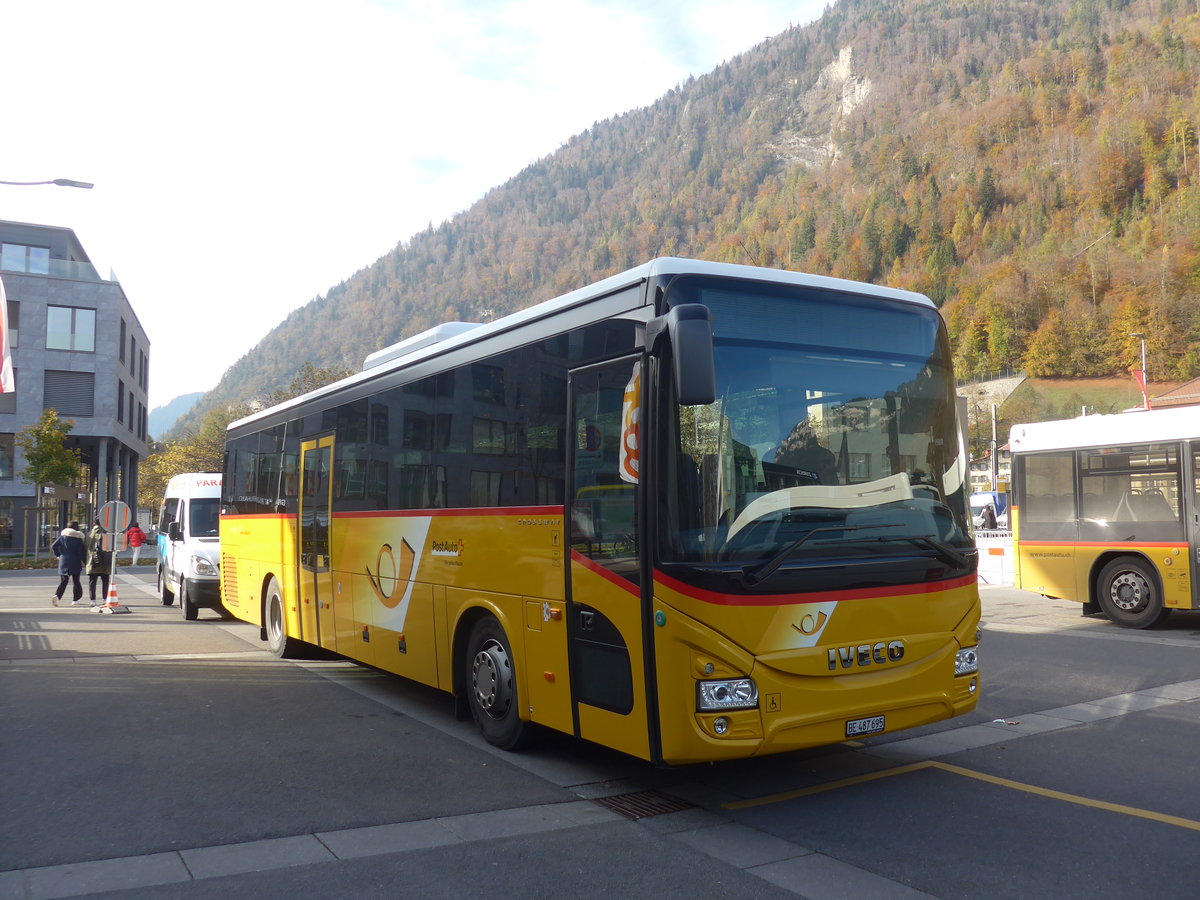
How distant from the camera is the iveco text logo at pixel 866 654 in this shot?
5668mm

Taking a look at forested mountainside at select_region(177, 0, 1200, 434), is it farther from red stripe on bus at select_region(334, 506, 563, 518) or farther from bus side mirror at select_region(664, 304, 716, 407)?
bus side mirror at select_region(664, 304, 716, 407)

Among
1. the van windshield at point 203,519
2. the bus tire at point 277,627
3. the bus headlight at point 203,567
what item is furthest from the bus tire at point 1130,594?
the van windshield at point 203,519

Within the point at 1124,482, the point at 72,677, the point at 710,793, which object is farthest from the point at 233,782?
the point at 1124,482

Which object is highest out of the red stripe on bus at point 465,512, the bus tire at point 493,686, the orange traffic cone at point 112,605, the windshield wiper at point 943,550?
the red stripe on bus at point 465,512

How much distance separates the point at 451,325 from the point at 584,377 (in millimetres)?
3055

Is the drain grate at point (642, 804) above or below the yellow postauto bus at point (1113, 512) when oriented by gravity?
below

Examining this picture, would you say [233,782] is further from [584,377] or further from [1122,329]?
[1122,329]

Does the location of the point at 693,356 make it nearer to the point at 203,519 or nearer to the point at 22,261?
the point at 203,519

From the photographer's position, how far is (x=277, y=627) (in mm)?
12227

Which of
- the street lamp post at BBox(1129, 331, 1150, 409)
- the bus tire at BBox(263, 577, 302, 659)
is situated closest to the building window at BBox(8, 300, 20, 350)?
the bus tire at BBox(263, 577, 302, 659)

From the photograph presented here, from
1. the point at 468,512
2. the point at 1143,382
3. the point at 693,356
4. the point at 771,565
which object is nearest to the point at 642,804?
the point at 771,565

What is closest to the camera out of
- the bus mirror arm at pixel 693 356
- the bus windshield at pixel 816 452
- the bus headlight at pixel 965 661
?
the bus mirror arm at pixel 693 356

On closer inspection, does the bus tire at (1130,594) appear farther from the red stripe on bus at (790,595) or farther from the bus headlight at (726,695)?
the bus headlight at (726,695)

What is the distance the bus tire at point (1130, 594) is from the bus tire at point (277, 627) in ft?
36.5
